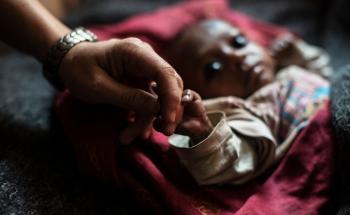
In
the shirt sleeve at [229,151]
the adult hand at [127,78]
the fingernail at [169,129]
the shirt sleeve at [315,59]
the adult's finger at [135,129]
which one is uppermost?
the adult hand at [127,78]

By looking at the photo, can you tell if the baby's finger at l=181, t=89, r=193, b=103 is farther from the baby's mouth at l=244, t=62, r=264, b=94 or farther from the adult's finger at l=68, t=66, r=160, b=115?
the baby's mouth at l=244, t=62, r=264, b=94

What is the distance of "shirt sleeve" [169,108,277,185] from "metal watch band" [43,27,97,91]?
230mm

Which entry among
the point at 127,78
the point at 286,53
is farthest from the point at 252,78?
the point at 127,78

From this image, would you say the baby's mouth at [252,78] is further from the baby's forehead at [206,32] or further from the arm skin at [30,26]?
the arm skin at [30,26]

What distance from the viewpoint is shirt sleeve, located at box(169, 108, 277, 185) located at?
0.73 metres

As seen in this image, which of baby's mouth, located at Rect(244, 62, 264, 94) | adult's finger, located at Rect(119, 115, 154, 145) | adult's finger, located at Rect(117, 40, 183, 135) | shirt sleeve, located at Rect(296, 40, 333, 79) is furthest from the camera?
shirt sleeve, located at Rect(296, 40, 333, 79)

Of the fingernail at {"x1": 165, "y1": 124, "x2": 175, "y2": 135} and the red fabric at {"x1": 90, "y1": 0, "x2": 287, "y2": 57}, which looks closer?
the fingernail at {"x1": 165, "y1": 124, "x2": 175, "y2": 135}

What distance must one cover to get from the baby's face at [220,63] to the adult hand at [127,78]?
0.94 feet

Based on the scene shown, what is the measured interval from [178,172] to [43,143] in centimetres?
25

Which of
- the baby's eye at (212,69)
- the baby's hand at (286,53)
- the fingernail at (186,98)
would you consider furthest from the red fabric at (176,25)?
the fingernail at (186,98)

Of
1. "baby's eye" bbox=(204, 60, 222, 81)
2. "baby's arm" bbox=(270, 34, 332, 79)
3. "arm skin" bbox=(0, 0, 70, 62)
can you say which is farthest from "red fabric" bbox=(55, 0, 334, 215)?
"baby's arm" bbox=(270, 34, 332, 79)

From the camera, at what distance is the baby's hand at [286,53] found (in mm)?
1143

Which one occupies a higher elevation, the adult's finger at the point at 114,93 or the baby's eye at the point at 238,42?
the adult's finger at the point at 114,93

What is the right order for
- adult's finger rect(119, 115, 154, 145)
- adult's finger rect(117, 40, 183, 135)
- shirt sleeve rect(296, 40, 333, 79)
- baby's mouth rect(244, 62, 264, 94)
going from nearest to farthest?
adult's finger rect(117, 40, 183, 135)
adult's finger rect(119, 115, 154, 145)
baby's mouth rect(244, 62, 264, 94)
shirt sleeve rect(296, 40, 333, 79)
